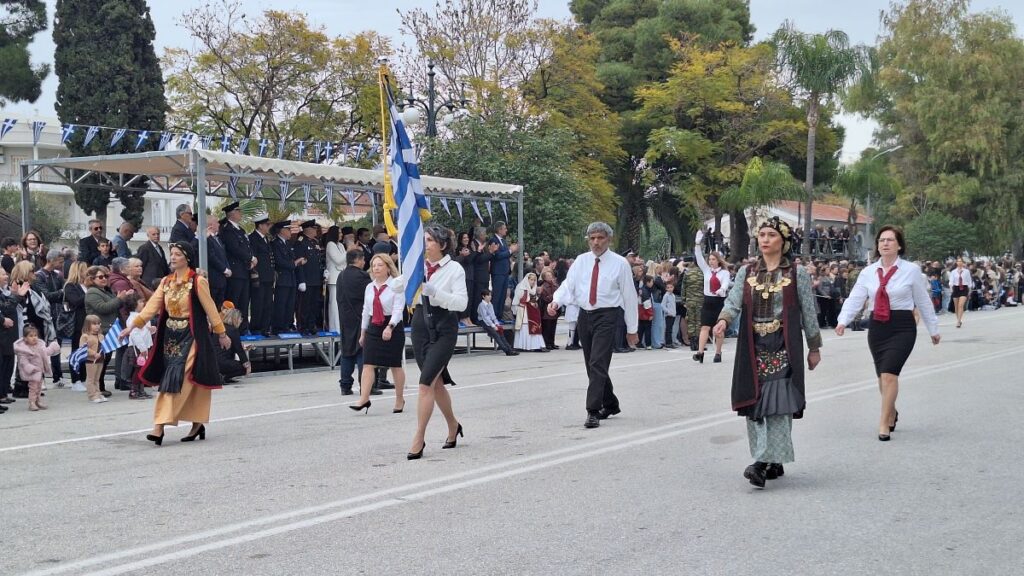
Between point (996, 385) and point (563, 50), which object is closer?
point (996, 385)

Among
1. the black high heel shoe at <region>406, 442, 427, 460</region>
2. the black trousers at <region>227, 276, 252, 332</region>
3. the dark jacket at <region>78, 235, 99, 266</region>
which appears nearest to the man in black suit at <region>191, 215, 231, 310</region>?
the black trousers at <region>227, 276, 252, 332</region>

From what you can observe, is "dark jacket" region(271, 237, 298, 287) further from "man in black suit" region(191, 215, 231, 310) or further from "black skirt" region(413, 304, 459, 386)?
"black skirt" region(413, 304, 459, 386)

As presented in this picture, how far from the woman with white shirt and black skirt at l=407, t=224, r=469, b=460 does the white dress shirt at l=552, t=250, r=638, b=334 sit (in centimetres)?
176

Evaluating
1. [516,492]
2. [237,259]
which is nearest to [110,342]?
[237,259]

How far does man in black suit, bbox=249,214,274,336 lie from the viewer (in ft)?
56.8

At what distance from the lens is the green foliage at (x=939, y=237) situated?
55.1m

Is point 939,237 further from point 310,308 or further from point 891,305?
point 891,305

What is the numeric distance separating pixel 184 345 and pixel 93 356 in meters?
4.23

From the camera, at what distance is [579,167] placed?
40250mm

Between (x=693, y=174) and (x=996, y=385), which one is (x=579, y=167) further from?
(x=996, y=385)

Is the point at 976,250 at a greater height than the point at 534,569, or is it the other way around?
the point at 976,250

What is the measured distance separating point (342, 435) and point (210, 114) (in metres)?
33.5

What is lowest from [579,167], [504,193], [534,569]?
[534,569]

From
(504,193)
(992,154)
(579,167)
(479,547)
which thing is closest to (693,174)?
(579,167)
